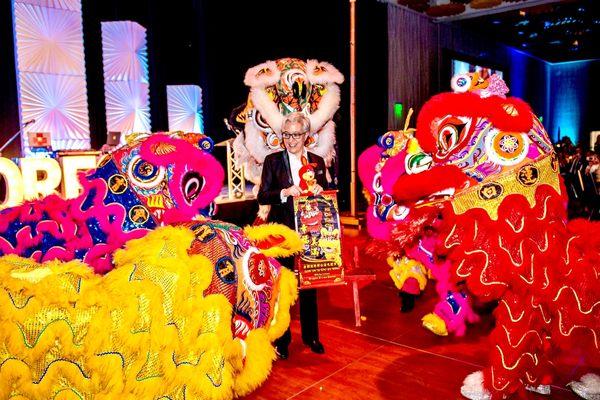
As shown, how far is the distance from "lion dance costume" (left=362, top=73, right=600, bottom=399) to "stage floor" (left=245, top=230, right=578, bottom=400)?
1.22 feet

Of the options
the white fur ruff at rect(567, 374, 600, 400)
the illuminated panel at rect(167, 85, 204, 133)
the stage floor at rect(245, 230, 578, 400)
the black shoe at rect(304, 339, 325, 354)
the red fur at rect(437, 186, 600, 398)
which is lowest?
the stage floor at rect(245, 230, 578, 400)

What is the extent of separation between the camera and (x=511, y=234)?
1.83m

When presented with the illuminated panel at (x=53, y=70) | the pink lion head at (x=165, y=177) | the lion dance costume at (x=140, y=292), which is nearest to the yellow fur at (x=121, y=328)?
the lion dance costume at (x=140, y=292)

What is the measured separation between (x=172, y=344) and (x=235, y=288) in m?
0.30

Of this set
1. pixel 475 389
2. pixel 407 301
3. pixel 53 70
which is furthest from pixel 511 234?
pixel 53 70

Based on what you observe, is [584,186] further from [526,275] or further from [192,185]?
[192,185]

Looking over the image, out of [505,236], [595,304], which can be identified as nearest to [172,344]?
[505,236]

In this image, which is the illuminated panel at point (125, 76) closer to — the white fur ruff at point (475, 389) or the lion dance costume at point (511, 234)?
the lion dance costume at point (511, 234)

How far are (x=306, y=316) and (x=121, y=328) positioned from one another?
158 cm

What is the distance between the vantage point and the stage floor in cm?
225

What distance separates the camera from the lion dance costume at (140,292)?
1.17 m

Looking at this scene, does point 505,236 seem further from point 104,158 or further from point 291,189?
point 104,158

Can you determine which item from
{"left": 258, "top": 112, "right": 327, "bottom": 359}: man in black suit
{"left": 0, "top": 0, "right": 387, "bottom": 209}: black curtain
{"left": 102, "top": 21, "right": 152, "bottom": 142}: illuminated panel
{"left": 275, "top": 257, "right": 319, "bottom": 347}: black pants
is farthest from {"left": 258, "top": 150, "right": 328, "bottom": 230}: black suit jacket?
{"left": 102, "top": 21, "right": 152, "bottom": 142}: illuminated panel

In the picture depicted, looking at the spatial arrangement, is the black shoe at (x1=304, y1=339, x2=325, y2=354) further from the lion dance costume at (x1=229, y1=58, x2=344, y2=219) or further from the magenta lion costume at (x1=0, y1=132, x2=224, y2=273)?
the magenta lion costume at (x1=0, y1=132, x2=224, y2=273)
